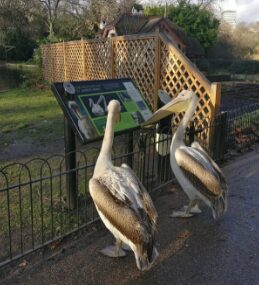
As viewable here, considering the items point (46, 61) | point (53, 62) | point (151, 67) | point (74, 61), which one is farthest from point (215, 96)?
point (46, 61)

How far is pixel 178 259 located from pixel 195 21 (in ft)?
113

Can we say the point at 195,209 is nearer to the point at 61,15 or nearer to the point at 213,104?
the point at 213,104

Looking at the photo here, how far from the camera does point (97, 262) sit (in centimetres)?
342

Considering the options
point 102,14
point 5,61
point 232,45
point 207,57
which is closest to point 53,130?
point 102,14

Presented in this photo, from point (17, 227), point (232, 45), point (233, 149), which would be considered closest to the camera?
point (17, 227)

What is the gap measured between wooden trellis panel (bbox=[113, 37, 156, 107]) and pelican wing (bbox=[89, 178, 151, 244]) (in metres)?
5.47

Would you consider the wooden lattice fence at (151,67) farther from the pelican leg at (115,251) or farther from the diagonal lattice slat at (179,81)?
the pelican leg at (115,251)

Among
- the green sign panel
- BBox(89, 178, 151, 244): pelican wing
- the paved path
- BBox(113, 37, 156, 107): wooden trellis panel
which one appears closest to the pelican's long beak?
the green sign panel

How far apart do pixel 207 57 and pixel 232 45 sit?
24.7 ft

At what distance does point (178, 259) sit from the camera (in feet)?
11.5

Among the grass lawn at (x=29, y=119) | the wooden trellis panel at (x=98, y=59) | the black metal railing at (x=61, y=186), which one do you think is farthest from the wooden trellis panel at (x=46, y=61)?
the black metal railing at (x=61, y=186)

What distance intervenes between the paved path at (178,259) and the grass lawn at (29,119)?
14.2 feet

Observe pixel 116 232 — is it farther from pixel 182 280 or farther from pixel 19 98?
pixel 19 98

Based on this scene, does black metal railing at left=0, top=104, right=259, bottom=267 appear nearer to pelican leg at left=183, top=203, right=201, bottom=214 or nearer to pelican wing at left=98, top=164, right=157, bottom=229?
pelican wing at left=98, top=164, right=157, bottom=229
